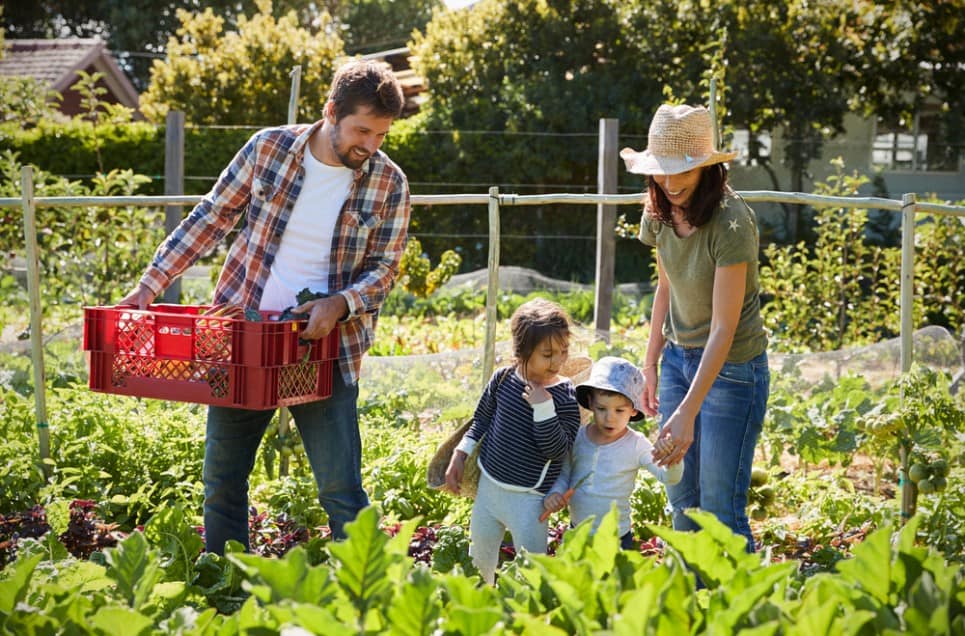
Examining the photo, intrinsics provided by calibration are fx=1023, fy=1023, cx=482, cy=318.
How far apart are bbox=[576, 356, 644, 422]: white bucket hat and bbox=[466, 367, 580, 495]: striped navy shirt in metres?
0.09

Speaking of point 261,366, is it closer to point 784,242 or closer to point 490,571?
point 490,571

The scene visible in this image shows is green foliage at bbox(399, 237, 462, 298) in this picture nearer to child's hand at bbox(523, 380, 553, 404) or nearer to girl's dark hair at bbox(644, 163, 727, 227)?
child's hand at bbox(523, 380, 553, 404)

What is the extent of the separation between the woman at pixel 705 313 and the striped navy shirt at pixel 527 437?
0.29 metres

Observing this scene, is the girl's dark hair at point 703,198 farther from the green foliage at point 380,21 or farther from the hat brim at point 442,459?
the green foliage at point 380,21

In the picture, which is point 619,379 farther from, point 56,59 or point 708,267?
point 56,59

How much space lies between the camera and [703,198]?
107 inches

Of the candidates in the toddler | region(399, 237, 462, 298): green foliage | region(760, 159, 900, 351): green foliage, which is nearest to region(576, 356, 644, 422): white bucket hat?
the toddler

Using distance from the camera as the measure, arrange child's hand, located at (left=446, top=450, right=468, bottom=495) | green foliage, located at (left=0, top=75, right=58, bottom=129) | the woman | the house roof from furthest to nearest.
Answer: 1. the house roof
2. green foliage, located at (left=0, top=75, right=58, bottom=129)
3. child's hand, located at (left=446, top=450, right=468, bottom=495)
4. the woman

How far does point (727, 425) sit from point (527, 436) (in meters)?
0.57

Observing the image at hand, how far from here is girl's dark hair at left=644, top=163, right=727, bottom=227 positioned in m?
2.71

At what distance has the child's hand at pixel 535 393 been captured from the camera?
2953mm

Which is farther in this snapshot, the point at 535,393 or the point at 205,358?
the point at 535,393

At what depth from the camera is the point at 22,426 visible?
4449 mm

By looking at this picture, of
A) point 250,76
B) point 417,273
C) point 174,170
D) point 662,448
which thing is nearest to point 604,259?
point 417,273
